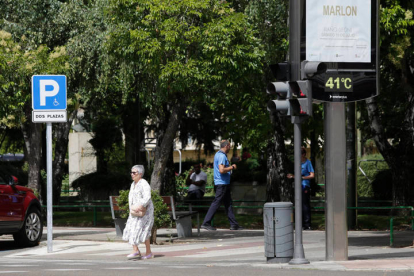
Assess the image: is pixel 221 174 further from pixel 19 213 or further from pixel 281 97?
pixel 281 97

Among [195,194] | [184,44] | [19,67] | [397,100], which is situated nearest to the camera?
[184,44]

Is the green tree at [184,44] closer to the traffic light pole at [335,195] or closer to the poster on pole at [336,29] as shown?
the poster on pole at [336,29]

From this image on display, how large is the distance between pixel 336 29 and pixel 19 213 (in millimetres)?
6910

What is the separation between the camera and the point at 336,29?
12289 mm

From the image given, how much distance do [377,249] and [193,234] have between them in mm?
4341

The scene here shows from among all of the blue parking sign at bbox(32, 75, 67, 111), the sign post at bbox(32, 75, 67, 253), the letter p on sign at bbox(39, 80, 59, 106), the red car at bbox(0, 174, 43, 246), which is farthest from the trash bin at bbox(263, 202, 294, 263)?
the red car at bbox(0, 174, 43, 246)

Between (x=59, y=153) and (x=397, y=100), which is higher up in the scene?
(x=397, y=100)

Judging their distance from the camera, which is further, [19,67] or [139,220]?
[19,67]

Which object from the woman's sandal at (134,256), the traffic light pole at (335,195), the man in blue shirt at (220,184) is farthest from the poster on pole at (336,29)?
the man in blue shirt at (220,184)

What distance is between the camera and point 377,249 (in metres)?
14.0

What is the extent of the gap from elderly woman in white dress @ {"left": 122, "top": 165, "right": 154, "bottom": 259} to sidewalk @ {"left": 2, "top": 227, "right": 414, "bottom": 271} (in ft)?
1.13

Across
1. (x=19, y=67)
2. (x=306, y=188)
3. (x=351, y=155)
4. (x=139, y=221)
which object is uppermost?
(x=19, y=67)

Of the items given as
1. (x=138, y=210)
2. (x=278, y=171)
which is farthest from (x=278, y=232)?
(x=278, y=171)

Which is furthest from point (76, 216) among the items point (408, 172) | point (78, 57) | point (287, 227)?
point (287, 227)
